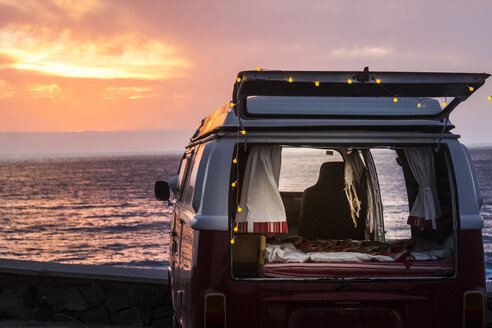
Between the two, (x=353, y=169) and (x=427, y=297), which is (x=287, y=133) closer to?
(x=427, y=297)

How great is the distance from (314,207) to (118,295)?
2.94 m

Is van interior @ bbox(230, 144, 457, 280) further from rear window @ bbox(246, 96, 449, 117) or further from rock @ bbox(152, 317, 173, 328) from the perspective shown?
rock @ bbox(152, 317, 173, 328)

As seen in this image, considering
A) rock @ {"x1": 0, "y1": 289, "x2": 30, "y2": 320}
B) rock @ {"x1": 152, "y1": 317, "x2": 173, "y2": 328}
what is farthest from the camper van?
rock @ {"x1": 0, "y1": 289, "x2": 30, "y2": 320}

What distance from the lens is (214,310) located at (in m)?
3.92

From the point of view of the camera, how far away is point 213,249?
390 centimetres

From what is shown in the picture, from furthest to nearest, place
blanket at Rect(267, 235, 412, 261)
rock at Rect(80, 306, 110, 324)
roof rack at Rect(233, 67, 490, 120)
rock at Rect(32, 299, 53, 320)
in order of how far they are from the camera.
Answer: rock at Rect(32, 299, 53, 320)
rock at Rect(80, 306, 110, 324)
blanket at Rect(267, 235, 412, 261)
roof rack at Rect(233, 67, 490, 120)

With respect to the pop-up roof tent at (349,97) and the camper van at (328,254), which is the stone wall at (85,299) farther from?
the pop-up roof tent at (349,97)

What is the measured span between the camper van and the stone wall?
141 inches

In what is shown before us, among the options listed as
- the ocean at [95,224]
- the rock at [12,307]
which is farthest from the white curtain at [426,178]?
the ocean at [95,224]

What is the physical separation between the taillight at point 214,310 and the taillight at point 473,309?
144 centimetres

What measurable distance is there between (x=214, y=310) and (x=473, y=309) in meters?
1.55

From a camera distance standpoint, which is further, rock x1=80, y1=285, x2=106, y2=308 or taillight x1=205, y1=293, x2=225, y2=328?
rock x1=80, y1=285, x2=106, y2=308

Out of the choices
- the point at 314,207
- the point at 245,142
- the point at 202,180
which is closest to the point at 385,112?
the point at 245,142

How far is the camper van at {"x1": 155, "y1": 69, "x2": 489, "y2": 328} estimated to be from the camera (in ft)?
12.9
